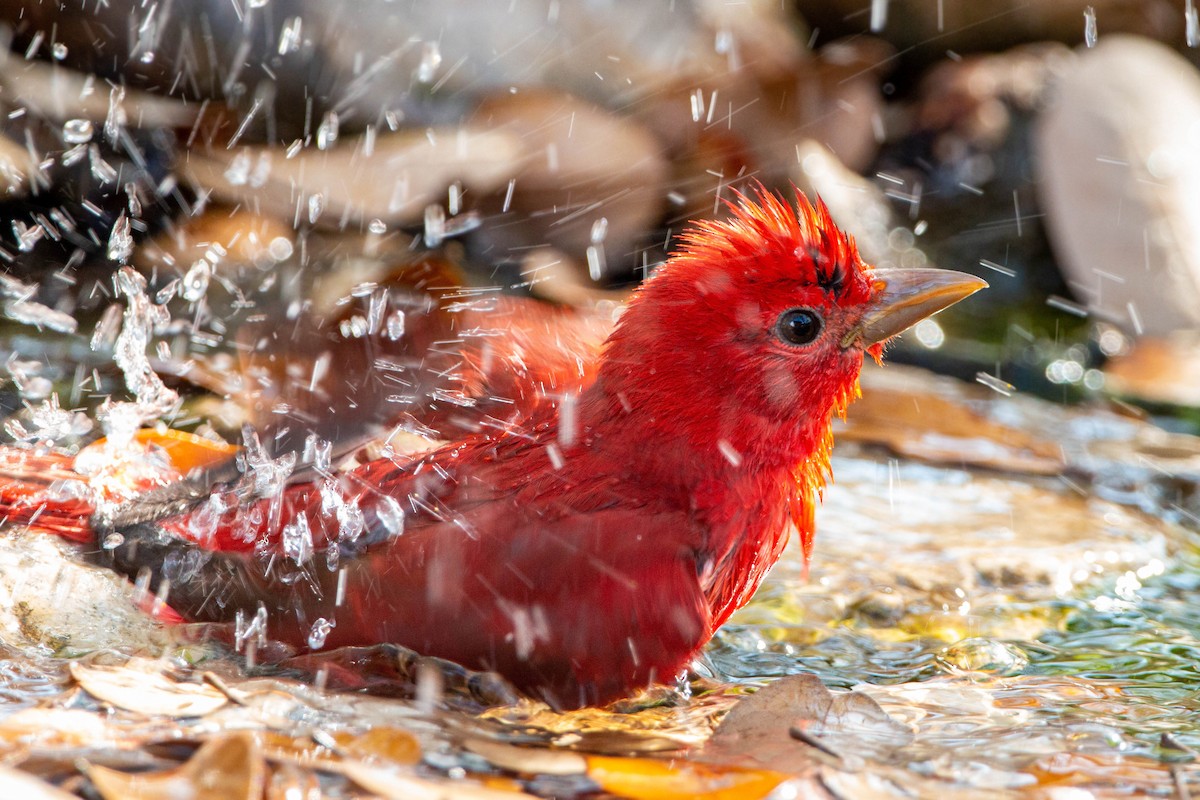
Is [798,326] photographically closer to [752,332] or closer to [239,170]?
[752,332]

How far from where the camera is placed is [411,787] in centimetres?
203

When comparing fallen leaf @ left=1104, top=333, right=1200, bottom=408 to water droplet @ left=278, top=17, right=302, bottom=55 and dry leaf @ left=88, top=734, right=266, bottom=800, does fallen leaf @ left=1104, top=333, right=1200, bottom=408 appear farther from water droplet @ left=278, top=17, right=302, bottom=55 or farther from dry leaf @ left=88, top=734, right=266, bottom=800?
dry leaf @ left=88, top=734, right=266, bottom=800

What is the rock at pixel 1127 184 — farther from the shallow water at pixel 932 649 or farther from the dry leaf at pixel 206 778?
the dry leaf at pixel 206 778

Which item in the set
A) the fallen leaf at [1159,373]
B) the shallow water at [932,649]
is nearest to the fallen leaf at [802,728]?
the shallow water at [932,649]

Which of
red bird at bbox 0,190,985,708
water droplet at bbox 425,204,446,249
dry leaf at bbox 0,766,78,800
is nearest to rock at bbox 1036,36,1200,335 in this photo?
water droplet at bbox 425,204,446,249

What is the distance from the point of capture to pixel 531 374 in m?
3.07

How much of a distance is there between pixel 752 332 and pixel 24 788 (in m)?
1.69

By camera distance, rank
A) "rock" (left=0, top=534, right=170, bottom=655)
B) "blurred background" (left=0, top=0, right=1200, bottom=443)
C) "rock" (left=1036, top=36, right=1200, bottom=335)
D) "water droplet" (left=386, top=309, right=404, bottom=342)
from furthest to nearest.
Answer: "rock" (left=1036, top=36, right=1200, bottom=335), "blurred background" (left=0, top=0, right=1200, bottom=443), "water droplet" (left=386, top=309, right=404, bottom=342), "rock" (left=0, top=534, right=170, bottom=655)

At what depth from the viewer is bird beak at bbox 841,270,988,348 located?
296cm

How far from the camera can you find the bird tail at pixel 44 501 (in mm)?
3037

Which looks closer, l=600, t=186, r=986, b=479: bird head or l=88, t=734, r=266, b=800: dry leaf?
l=88, t=734, r=266, b=800: dry leaf

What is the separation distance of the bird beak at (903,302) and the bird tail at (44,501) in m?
1.84

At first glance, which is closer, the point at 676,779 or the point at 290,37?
the point at 676,779

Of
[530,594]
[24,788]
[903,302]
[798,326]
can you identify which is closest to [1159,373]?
[903,302]
